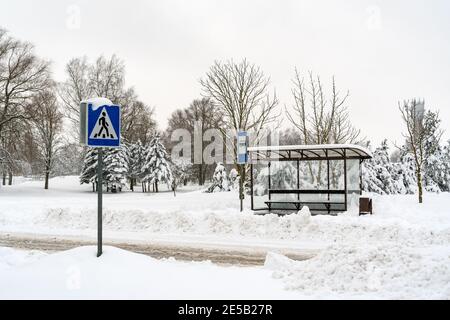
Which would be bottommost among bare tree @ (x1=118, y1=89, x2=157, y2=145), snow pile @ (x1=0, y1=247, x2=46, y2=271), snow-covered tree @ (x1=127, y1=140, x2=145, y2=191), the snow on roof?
snow pile @ (x1=0, y1=247, x2=46, y2=271)

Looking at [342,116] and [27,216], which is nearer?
[27,216]

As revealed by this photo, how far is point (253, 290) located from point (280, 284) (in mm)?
509

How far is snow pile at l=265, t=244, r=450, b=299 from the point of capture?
490 centimetres

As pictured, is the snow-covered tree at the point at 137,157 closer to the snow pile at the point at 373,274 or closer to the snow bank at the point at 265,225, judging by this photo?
the snow bank at the point at 265,225

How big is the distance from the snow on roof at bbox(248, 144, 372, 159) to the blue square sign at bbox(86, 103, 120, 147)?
A: 10027mm

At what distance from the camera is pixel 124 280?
5688mm

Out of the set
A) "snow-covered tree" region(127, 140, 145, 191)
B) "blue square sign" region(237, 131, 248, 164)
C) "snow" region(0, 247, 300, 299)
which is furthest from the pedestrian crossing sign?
"snow-covered tree" region(127, 140, 145, 191)

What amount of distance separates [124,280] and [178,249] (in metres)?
4.38

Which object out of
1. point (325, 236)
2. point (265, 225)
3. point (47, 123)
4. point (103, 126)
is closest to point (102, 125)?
point (103, 126)

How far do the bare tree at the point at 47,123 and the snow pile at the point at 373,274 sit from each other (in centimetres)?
3339

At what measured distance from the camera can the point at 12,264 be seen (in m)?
7.59

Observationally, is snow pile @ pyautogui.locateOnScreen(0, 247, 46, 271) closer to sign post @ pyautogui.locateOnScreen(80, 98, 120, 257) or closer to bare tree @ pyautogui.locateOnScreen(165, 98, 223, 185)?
sign post @ pyautogui.locateOnScreen(80, 98, 120, 257)

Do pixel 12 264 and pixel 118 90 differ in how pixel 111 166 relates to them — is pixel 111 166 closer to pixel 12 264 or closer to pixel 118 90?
pixel 118 90
